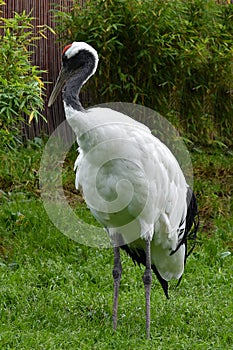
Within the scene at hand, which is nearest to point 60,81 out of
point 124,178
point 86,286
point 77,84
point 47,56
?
point 77,84

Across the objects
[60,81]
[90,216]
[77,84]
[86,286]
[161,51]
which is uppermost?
[77,84]

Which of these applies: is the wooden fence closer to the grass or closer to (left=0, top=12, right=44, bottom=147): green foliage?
the grass

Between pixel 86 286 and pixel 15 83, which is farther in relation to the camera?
pixel 15 83

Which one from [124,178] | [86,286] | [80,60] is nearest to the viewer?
[124,178]

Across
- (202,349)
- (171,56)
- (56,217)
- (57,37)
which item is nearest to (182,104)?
(171,56)

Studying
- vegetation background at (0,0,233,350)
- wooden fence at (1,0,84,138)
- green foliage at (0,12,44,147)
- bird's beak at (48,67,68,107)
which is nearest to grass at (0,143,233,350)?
vegetation background at (0,0,233,350)

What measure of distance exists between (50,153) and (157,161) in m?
3.76

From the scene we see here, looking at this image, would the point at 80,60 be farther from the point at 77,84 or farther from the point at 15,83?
the point at 15,83

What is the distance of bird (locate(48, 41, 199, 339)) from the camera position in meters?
5.37

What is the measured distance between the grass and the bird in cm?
28

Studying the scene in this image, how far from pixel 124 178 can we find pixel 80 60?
39.6 inches

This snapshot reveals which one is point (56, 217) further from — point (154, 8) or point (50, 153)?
point (154, 8)

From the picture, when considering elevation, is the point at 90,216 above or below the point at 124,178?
below

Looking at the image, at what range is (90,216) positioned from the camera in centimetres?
808
